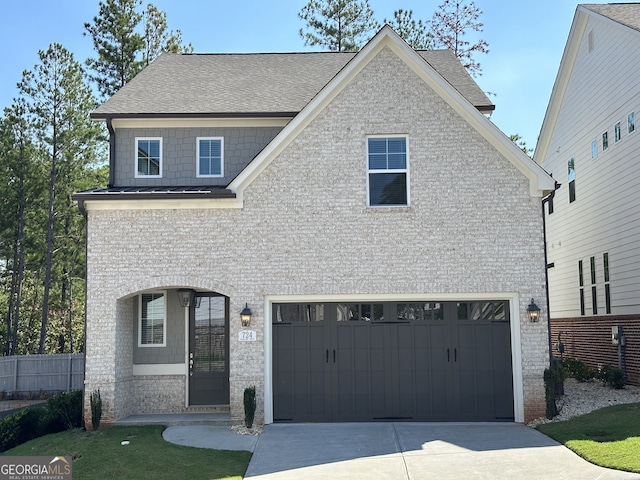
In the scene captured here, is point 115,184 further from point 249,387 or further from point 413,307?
point 413,307

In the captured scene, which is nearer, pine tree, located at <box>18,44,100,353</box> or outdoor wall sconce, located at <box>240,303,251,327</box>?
outdoor wall sconce, located at <box>240,303,251,327</box>

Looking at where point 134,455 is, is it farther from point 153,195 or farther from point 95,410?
point 153,195

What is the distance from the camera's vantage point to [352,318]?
1520 centimetres

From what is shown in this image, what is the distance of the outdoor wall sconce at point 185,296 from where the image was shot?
16.0 meters

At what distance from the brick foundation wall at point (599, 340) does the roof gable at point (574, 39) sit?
653 cm

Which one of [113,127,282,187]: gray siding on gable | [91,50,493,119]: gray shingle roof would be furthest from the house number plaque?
[91,50,493,119]: gray shingle roof

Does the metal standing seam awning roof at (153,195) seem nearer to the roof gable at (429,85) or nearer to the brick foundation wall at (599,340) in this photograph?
the roof gable at (429,85)

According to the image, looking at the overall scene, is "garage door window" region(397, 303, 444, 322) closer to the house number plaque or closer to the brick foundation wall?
the house number plaque

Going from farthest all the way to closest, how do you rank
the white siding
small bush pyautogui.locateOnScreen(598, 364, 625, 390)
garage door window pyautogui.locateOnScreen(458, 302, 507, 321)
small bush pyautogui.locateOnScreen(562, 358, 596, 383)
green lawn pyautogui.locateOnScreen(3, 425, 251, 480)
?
small bush pyautogui.locateOnScreen(562, 358, 596, 383) → the white siding → small bush pyautogui.locateOnScreen(598, 364, 625, 390) → garage door window pyautogui.locateOnScreen(458, 302, 507, 321) → green lawn pyautogui.locateOnScreen(3, 425, 251, 480)

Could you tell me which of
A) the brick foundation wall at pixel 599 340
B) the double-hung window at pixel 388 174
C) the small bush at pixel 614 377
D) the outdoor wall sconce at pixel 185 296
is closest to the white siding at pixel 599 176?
the brick foundation wall at pixel 599 340

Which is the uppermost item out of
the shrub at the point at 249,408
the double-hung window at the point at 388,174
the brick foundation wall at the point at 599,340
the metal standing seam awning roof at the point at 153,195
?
the double-hung window at the point at 388,174

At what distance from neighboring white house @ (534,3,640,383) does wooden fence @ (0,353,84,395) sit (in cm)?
1583

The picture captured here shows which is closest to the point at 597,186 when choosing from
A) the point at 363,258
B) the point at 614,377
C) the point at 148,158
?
the point at 614,377

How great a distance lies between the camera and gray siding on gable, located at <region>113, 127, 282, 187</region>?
1681 centimetres
